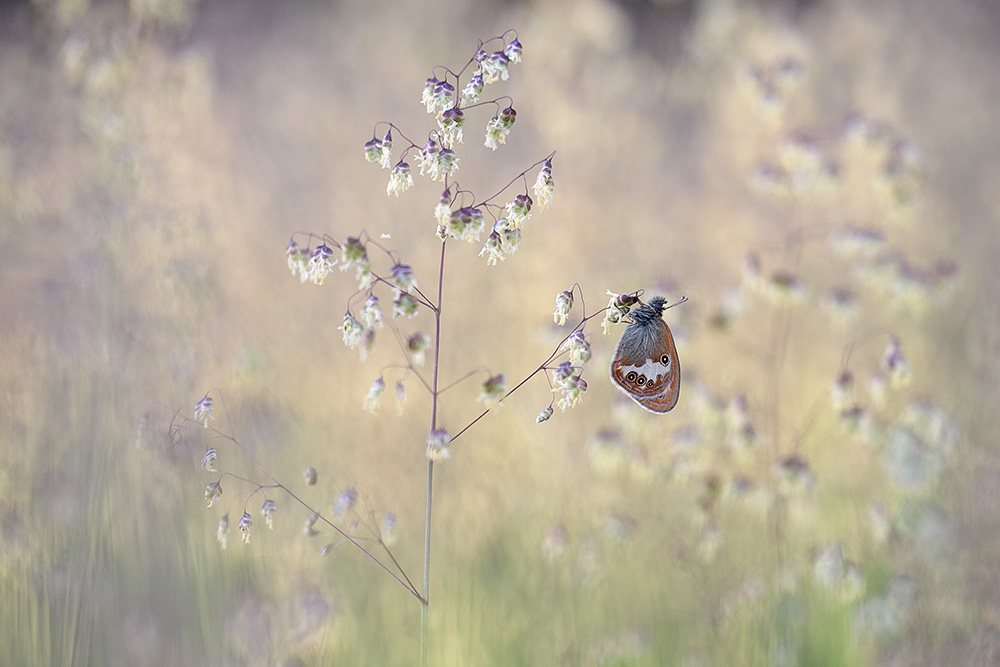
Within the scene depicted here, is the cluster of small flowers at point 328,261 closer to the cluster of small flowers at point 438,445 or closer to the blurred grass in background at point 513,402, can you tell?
the cluster of small flowers at point 438,445

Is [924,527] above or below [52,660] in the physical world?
above

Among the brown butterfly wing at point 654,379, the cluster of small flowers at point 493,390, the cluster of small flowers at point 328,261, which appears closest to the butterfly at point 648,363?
the brown butterfly wing at point 654,379

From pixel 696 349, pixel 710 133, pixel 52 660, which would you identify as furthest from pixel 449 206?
pixel 710 133

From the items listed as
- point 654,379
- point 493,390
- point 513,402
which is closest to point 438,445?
point 493,390

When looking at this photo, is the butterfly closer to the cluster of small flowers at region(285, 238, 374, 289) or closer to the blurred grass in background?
the blurred grass in background

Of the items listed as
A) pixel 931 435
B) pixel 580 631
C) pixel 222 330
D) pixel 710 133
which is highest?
pixel 710 133

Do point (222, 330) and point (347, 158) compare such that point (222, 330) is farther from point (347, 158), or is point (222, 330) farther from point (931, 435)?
point (931, 435)
